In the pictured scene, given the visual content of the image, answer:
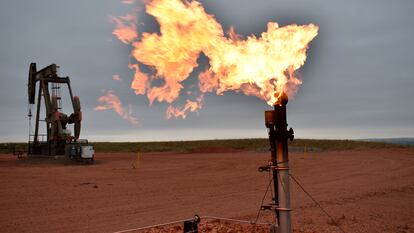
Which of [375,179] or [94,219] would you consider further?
[375,179]

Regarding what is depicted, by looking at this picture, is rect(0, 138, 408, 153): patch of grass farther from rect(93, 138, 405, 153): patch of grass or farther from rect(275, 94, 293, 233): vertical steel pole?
rect(275, 94, 293, 233): vertical steel pole

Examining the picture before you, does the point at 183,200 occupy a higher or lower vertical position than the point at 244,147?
lower

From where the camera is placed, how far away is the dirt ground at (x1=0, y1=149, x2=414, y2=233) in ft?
42.1

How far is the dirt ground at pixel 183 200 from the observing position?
42.1 ft

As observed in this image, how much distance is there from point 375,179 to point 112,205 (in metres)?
16.7

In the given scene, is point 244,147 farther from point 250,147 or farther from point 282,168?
point 282,168

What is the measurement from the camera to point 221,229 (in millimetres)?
11492

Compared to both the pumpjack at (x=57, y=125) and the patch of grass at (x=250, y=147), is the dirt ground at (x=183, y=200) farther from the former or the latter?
the patch of grass at (x=250, y=147)

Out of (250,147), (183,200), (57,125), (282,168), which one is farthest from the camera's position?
(250,147)

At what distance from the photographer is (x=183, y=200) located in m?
17.6

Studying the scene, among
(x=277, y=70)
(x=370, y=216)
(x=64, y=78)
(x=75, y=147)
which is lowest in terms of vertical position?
(x=370, y=216)

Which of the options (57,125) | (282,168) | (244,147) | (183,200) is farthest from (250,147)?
(282,168)

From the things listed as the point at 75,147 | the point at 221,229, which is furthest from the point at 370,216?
the point at 75,147

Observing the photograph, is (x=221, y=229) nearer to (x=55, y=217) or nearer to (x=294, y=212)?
(x=294, y=212)
